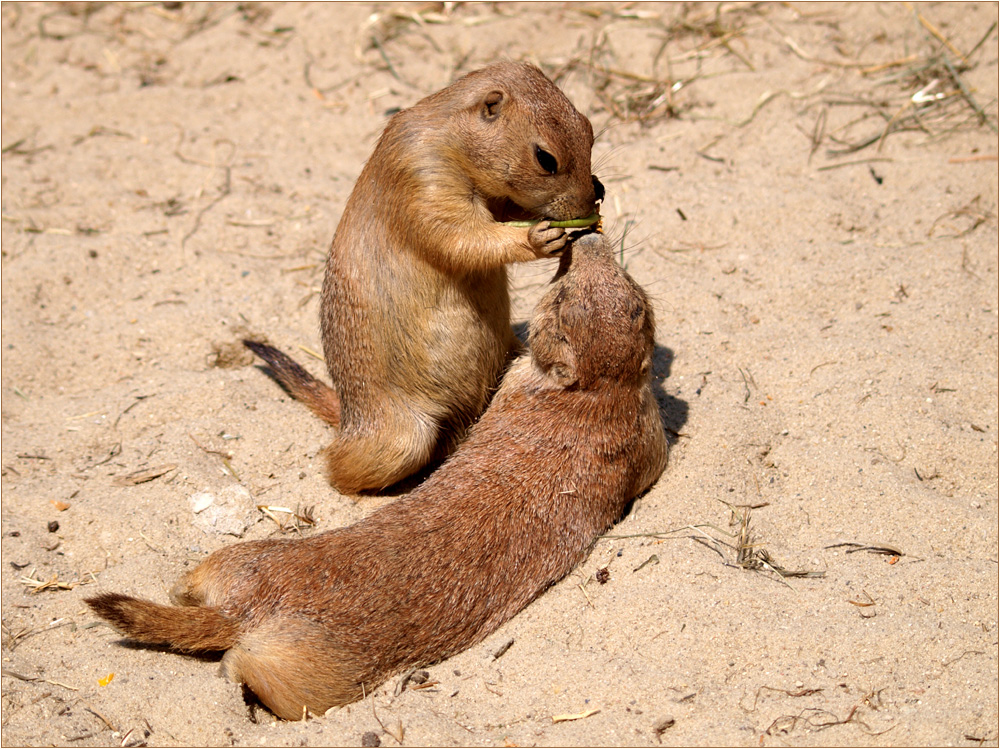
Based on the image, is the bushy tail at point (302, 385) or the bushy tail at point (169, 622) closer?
the bushy tail at point (169, 622)

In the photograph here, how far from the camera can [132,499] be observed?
14.8 feet

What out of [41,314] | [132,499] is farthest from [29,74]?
[132,499]

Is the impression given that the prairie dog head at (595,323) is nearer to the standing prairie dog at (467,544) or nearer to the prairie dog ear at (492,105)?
the standing prairie dog at (467,544)

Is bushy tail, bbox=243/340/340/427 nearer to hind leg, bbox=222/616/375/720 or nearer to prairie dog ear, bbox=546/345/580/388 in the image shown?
prairie dog ear, bbox=546/345/580/388

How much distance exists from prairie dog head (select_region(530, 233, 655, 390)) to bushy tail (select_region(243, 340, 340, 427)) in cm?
147

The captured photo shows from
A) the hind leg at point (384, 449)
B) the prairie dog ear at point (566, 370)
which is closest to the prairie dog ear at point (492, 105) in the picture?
the prairie dog ear at point (566, 370)

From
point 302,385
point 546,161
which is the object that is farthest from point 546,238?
point 302,385

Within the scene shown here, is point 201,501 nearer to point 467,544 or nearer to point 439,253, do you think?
point 467,544

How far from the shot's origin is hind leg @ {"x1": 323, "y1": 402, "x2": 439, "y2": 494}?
4.48m

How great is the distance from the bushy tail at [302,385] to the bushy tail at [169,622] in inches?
64.3

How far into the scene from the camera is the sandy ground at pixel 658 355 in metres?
3.44

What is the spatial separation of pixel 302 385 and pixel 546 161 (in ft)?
6.56

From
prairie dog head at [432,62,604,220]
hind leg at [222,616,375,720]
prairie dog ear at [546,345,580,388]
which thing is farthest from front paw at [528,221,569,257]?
hind leg at [222,616,375,720]

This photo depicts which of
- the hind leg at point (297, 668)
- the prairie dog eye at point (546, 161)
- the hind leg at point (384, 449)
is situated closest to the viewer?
the hind leg at point (297, 668)
